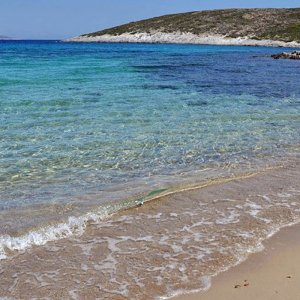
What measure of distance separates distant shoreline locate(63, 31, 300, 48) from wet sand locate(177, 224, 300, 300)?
82.1m

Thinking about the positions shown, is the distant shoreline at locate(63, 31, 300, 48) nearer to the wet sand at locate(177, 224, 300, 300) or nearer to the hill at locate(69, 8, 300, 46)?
the hill at locate(69, 8, 300, 46)

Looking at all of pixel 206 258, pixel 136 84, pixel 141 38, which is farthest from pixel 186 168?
pixel 141 38

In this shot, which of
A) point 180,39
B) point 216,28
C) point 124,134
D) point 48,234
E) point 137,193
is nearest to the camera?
point 48,234

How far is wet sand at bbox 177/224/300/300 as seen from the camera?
4.77 m

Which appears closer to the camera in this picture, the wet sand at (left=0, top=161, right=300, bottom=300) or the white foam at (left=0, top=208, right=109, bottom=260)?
the wet sand at (left=0, top=161, right=300, bottom=300)

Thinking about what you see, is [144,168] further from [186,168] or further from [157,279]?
[157,279]

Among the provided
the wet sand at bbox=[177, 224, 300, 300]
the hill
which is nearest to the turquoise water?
the wet sand at bbox=[177, 224, 300, 300]

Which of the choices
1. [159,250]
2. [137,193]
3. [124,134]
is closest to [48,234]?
[159,250]

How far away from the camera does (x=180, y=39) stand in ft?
349

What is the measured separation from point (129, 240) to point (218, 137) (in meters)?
6.45

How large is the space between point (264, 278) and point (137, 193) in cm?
341

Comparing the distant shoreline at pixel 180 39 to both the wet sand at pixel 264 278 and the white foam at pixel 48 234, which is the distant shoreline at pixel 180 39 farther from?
the wet sand at pixel 264 278

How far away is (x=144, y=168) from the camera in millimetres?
9547

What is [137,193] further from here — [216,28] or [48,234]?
[216,28]
